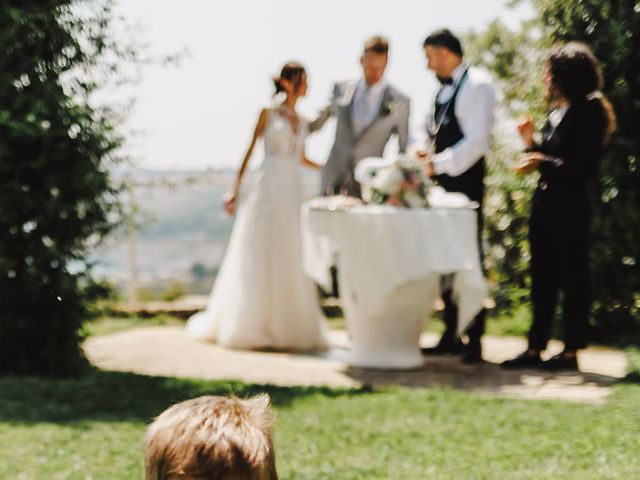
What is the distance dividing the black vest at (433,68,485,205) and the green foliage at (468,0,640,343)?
1033mm

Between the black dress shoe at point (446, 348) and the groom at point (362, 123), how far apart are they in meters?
1.23

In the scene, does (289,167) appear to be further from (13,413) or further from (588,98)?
(13,413)

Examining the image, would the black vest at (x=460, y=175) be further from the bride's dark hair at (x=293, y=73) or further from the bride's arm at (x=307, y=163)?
the bride's arm at (x=307, y=163)

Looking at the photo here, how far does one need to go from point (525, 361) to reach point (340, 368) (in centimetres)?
117

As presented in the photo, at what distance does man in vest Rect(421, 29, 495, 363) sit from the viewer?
23.0 feet

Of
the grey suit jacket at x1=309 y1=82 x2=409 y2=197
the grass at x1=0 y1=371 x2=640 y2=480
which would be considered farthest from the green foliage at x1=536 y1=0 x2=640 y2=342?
Result: the grass at x1=0 y1=371 x2=640 y2=480

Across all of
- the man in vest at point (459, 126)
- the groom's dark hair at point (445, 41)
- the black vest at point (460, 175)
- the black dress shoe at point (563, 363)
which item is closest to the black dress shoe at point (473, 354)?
the man in vest at point (459, 126)

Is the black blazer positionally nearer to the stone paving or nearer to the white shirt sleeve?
the white shirt sleeve

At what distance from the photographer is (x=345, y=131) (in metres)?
7.64

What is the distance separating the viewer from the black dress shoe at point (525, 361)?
686cm

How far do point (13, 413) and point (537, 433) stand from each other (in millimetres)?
2493

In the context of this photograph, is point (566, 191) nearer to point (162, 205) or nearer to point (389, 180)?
point (389, 180)

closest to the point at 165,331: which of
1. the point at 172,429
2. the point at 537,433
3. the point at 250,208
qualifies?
the point at 250,208

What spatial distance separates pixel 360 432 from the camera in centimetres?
493
